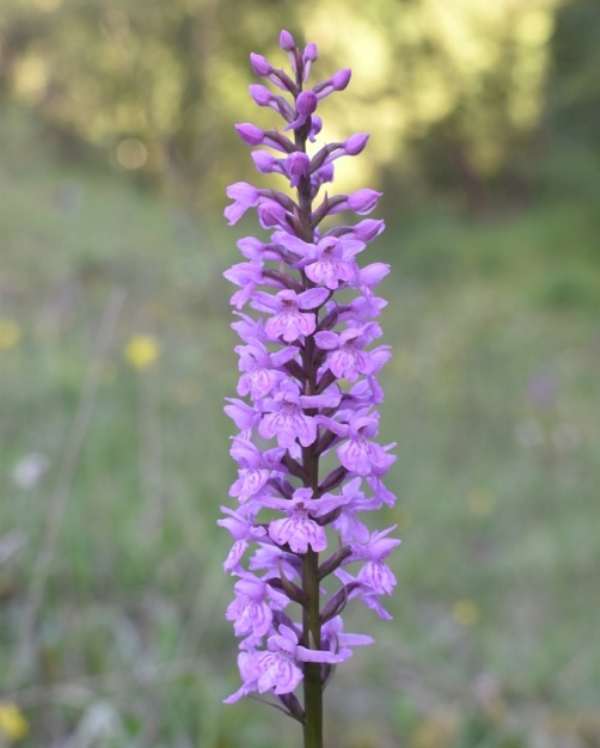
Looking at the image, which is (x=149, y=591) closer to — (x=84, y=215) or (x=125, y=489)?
(x=125, y=489)

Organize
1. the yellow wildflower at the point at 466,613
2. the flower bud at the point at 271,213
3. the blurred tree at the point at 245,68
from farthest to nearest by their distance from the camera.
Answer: the blurred tree at the point at 245,68
the yellow wildflower at the point at 466,613
the flower bud at the point at 271,213

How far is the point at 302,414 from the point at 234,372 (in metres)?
6.69

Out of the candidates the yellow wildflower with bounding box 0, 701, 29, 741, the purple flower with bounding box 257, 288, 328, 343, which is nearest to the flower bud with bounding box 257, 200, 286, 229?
the purple flower with bounding box 257, 288, 328, 343

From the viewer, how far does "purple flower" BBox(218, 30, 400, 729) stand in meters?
1.45

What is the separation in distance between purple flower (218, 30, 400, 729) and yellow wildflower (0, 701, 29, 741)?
1542 mm

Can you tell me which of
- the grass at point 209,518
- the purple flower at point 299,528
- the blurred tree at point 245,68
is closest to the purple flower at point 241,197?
the purple flower at point 299,528

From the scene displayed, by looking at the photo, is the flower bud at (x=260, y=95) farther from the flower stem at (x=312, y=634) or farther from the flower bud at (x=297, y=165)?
the flower stem at (x=312, y=634)

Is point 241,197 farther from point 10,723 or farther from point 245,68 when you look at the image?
point 245,68

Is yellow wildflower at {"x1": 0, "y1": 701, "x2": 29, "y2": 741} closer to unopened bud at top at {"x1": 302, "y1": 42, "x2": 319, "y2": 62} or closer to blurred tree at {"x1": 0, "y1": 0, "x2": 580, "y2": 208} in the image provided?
unopened bud at top at {"x1": 302, "y1": 42, "x2": 319, "y2": 62}

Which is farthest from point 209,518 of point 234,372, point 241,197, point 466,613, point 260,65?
point 260,65

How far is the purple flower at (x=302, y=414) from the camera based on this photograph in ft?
4.76

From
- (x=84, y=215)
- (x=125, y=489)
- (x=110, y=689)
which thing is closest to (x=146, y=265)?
(x=84, y=215)

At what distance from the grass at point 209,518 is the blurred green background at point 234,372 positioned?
20 millimetres

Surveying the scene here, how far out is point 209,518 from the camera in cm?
525
